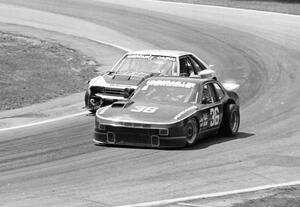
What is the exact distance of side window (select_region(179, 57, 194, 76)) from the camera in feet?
63.6

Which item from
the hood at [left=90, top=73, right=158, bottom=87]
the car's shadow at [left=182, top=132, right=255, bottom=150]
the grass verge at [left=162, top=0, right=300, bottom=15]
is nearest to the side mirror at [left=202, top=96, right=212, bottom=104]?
the car's shadow at [left=182, top=132, right=255, bottom=150]

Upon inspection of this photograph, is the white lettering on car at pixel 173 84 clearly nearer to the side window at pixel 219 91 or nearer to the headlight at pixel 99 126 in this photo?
the side window at pixel 219 91

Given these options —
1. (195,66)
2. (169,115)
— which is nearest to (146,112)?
(169,115)

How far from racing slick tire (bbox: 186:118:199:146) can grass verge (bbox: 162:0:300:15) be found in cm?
2313

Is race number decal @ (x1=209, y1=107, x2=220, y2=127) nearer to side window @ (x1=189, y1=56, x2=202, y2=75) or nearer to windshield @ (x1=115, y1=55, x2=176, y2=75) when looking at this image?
windshield @ (x1=115, y1=55, x2=176, y2=75)

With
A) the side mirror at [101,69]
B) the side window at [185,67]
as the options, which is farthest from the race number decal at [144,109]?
the side mirror at [101,69]

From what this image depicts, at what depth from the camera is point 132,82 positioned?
17984 mm

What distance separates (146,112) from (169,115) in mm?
424

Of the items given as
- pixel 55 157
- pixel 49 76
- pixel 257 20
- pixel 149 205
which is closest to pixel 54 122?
pixel 55 157

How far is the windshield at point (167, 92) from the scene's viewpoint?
49.9 feet

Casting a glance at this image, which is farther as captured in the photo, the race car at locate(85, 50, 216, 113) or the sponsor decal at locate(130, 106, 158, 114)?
the race car at locate(85, 50, 216, 113)

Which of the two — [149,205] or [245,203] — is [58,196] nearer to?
[149,205]

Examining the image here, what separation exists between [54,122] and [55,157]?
3.99 meters

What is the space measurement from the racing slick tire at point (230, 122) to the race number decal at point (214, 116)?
0.26 metres
